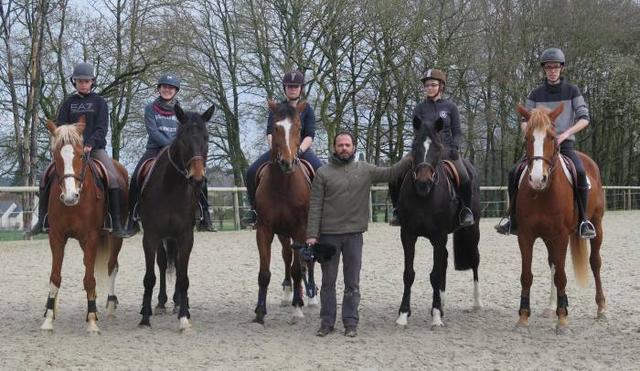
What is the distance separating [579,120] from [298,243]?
320 centimetres

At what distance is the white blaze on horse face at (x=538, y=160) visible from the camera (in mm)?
5840

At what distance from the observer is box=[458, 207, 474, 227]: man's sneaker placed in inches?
264

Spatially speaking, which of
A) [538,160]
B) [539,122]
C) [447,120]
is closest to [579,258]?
[538,160]

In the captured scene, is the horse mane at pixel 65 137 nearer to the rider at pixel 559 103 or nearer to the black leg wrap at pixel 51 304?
the black leg wrap at pixel 51 304

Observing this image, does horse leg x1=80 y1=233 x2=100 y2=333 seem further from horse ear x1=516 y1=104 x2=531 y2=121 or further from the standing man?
horse ear x1=516 y1=104 x2=531 y2=121

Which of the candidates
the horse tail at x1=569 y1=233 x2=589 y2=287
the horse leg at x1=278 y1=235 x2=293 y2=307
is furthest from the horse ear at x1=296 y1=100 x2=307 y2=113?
the horse tail at x1=569 y1=233 x2=589 y2=287

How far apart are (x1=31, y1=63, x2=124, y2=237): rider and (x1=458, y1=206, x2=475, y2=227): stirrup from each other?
3545 mm

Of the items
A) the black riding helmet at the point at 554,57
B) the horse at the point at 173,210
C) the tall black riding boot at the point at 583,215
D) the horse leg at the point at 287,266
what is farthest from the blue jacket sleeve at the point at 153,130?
the tall black riding boot at the point at 583,215

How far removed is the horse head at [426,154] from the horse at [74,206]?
3.18m

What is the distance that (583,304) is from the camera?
774cm

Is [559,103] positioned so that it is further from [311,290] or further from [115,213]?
[115,213]

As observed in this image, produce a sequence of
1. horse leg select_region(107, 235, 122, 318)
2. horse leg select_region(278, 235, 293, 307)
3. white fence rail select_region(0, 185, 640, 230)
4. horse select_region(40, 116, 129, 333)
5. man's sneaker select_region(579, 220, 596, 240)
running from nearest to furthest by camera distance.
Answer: horse select_region(40, 116, 129, 333) < man's sneaker select_region(579, 220, 596, 240) < horse leg select_region(107, 235, 122, 318) < horse leg select_region(278, 235, 293, 307) < white fence rail select_region(0, 185, 640, 230)

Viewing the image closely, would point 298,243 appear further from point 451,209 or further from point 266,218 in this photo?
point 451,209

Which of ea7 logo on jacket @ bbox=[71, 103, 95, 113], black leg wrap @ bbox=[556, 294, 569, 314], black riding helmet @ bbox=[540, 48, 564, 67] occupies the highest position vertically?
black riding helmet @ bbox=[540, 48, 564, 67]
